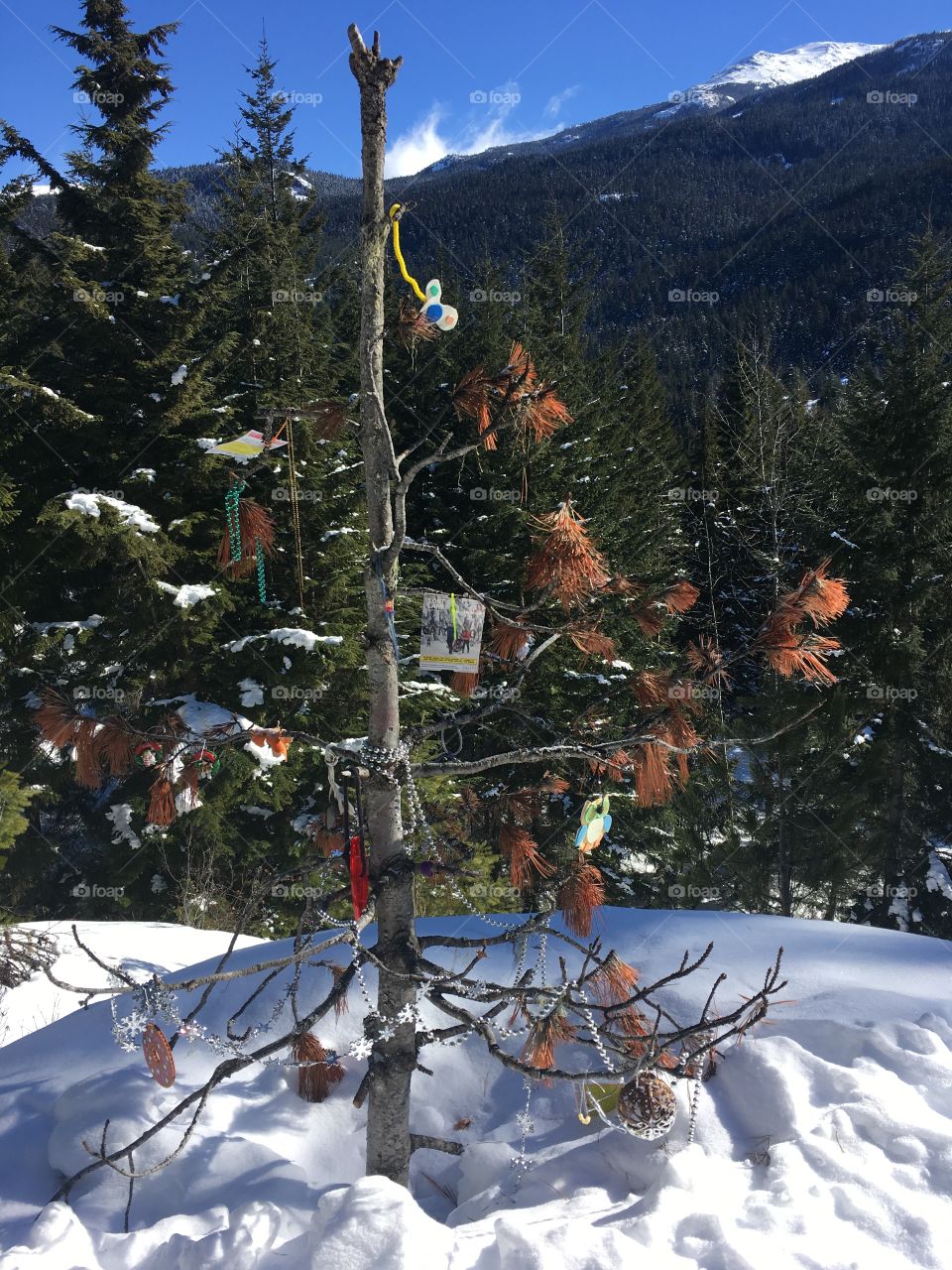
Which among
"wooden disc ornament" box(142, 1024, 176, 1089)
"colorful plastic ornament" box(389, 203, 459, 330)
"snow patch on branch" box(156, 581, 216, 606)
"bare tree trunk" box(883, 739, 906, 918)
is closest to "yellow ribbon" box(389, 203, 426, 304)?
"colorful plastic ornament" box(389, 203, 459, 330)

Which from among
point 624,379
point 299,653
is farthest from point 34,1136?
point 624,379

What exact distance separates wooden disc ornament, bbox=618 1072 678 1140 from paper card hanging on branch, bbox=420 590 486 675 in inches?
59.6

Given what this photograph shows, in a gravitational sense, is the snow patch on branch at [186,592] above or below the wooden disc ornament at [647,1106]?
above

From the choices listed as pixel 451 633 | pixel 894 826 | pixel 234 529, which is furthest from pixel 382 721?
pixel 894 826

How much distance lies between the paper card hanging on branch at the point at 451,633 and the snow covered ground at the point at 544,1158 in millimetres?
1553

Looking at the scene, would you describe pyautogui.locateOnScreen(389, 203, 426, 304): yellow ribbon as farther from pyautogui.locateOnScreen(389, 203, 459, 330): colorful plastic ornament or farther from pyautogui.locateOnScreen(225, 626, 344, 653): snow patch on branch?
pyautogui.locateOnScreen(225, 626, 344, 653): snow patch on branch

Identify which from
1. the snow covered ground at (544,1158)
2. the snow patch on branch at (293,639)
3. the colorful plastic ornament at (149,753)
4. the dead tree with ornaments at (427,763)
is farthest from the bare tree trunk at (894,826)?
the colorful plastic ornament at (149,753)

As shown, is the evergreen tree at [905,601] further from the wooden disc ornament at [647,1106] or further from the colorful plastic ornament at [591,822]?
the wooden disc ornament at [647,1106]

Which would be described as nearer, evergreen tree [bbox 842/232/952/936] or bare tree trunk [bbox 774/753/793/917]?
evergreen tree [bbox 842/232/952/936]

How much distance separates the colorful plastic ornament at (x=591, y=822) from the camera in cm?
281

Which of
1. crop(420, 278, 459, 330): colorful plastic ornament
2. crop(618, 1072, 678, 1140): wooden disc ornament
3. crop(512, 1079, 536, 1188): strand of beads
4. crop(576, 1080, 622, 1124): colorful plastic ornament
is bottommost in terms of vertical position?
Result: crop(512, 1079, 536, 1188): strand of beads

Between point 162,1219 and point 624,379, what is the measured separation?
89.4ft

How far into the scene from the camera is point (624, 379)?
88.6 ft

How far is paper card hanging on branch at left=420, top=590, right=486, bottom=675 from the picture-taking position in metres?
2.68
